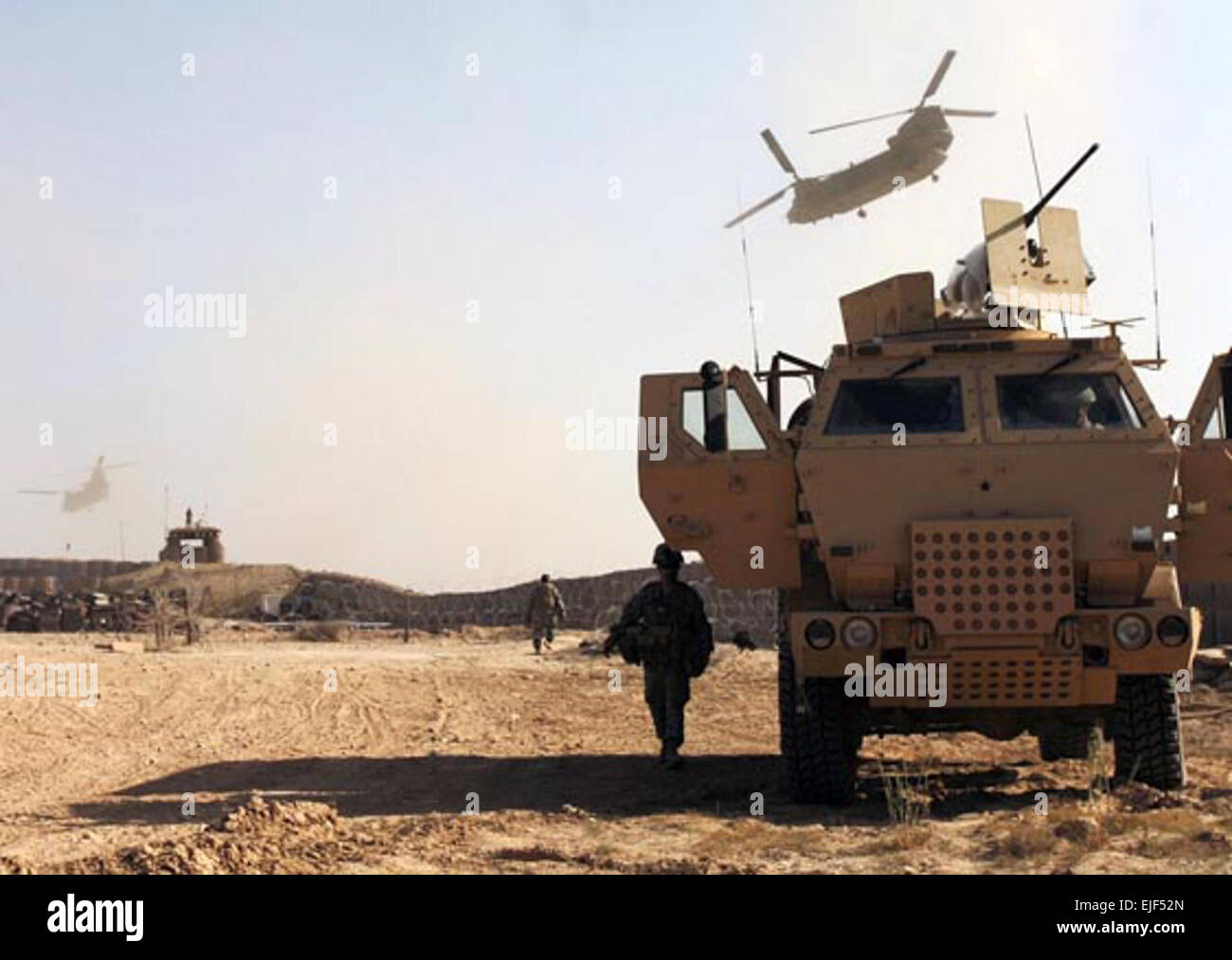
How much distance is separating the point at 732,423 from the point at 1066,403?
1978 mm

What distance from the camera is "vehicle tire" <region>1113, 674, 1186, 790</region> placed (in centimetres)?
958

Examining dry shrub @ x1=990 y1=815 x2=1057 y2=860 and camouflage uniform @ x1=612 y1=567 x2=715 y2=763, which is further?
camouflage uniform @ x1=612 y1=567 x2=715 y2=763

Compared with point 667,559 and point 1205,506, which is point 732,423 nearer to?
point 667,559

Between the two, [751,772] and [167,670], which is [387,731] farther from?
[167,670]

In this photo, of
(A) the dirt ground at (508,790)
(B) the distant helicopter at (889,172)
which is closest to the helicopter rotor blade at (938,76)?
(B) the distant helicopter at (889,172)

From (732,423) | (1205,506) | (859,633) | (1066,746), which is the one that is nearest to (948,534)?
(859,633)

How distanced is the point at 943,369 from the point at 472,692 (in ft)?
32.2

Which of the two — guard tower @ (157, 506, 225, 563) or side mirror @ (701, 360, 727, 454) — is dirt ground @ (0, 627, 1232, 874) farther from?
guard tower @ (157, 506, 225, 563)

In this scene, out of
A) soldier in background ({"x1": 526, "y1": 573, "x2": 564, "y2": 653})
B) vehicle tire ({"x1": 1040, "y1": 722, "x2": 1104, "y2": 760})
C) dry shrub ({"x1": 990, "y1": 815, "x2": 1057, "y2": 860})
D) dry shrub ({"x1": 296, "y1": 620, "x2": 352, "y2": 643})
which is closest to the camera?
dry shrub ({"x1": 990, "y1": 815, "x2": 1057, "y2": 860})

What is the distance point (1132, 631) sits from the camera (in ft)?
29.8

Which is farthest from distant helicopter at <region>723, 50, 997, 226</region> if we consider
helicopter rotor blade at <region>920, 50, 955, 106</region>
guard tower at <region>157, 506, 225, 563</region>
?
guard tower at <region>157, 506, 225, 563</region>

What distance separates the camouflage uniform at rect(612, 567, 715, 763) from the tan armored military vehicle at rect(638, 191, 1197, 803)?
104cm

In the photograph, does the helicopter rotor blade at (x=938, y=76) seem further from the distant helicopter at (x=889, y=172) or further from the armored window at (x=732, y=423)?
the armored window at (x=732, y=423)

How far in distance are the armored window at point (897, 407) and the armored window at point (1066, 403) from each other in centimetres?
30
